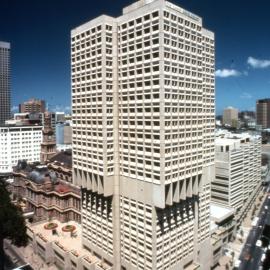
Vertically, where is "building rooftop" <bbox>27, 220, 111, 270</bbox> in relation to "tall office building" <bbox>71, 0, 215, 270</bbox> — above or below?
below

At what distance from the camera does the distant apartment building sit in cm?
12425

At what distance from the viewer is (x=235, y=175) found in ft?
422

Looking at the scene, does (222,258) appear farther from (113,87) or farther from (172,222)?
(113,87)

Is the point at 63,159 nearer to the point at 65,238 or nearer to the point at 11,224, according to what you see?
the point at 65,238

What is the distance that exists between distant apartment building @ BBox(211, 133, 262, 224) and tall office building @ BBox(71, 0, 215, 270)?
42.1 m

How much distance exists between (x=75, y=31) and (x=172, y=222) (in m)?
60.2

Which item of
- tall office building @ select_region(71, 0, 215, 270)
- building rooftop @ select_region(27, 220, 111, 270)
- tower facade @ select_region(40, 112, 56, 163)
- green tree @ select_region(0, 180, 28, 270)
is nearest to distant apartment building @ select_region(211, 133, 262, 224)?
tall office building @ select_region(71, 0, 215, 270)

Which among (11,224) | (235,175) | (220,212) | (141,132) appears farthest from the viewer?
(235,175)

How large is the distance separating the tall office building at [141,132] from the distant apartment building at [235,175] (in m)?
42.1

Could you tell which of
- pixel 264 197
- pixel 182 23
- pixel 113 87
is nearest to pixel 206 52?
pixel 182 23

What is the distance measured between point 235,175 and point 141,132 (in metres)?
73.7

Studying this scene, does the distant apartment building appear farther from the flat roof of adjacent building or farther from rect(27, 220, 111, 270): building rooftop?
rect(27, 220, 111, 270): building rooftop

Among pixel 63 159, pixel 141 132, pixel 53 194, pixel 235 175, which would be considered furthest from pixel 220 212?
pixel 63 159

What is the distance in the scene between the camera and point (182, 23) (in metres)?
71.1
